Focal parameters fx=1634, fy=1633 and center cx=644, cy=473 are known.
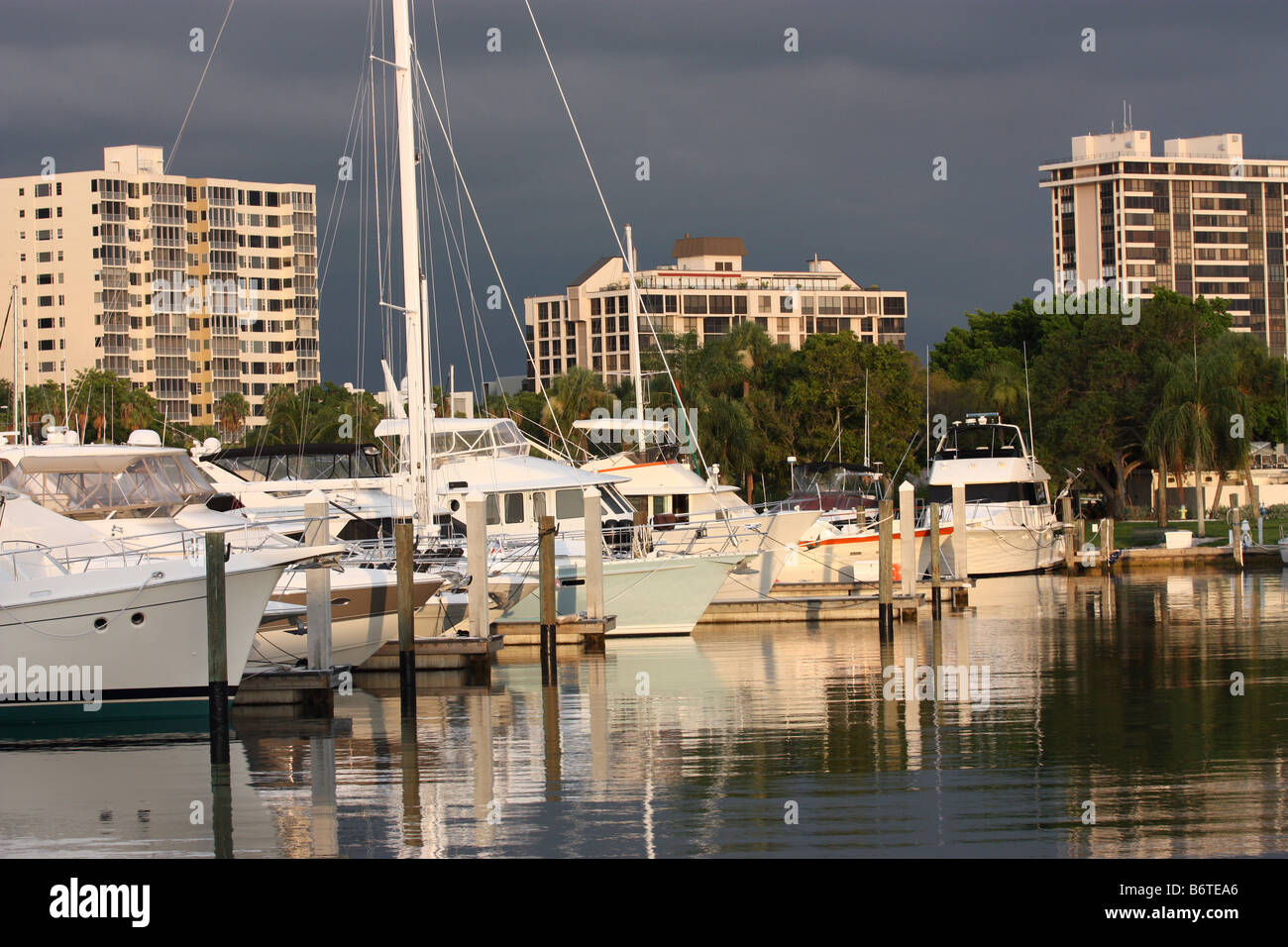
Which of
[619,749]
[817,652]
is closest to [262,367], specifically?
[817,652]

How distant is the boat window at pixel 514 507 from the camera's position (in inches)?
1185

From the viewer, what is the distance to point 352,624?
73.5 ft

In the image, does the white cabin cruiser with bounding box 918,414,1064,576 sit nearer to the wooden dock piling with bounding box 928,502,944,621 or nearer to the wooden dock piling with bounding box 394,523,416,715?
the wooden dock piling with bounding box 928,502,944,621

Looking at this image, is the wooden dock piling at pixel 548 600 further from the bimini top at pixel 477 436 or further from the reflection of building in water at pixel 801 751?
Answer: the bimini top at pixel 477 436

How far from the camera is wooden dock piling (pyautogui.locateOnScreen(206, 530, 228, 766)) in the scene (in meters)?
Answer: 15.6

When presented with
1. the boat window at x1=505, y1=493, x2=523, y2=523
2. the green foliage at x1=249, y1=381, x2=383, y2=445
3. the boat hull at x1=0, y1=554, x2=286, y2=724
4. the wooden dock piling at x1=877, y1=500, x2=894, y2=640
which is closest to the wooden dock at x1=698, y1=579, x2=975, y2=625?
the wooden dock piling at x1=877, y1=500, x2=894, y2=640

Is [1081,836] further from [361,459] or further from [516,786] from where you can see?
[361,459]

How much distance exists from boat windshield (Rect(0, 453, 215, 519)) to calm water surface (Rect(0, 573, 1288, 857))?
159 inches

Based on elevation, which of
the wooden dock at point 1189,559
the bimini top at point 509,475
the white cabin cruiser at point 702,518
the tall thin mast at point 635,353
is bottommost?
the wooden dock at point 1189,559

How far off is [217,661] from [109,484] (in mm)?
8066

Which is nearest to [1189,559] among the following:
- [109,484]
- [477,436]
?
[477,436]

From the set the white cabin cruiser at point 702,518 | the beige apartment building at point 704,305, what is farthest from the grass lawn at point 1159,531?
the beige apartment building at point 704,305

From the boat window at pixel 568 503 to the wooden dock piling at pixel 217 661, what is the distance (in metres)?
14.5
